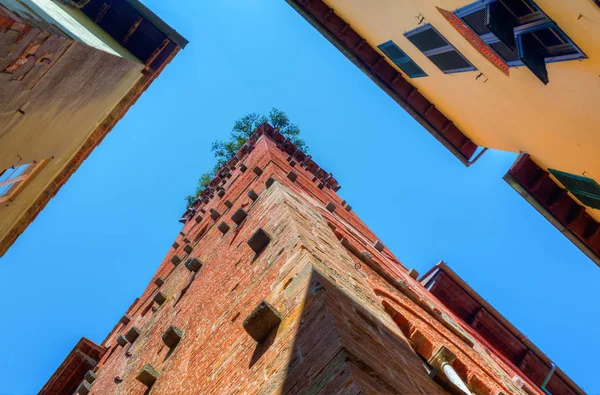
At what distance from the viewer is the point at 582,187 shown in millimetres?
9258

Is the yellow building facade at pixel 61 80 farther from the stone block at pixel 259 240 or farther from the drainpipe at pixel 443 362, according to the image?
the drainpipe at pixel 443 362

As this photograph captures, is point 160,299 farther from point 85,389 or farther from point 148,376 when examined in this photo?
point 148,376

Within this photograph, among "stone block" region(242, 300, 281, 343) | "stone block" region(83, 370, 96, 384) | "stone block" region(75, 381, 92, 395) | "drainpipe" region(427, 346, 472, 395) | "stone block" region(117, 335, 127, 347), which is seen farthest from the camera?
"stone block" region(83, 370, 96, 384)

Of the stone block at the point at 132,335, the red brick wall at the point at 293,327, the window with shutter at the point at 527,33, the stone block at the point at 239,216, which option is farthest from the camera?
the stone block at the point at 132,335

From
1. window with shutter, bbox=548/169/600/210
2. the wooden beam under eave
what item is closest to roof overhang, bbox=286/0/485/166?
window with shutter, bbox=548/169/600/210

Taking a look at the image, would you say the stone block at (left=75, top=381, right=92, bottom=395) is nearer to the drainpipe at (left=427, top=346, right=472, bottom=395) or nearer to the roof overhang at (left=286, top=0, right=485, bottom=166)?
the drainpipe at (left=427, top=346, right=472, bottom=395)

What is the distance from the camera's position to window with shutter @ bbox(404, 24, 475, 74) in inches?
363

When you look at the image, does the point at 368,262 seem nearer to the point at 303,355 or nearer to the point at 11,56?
the point at 303,355

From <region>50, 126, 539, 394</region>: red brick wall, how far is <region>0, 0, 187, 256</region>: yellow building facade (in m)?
3.24

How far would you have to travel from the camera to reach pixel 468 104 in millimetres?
10648

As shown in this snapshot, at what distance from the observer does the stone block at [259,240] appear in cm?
673

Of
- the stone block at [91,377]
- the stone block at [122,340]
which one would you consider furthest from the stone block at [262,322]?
the stone block at [91,377]

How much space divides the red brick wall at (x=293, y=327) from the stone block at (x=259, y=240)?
10 centimetres

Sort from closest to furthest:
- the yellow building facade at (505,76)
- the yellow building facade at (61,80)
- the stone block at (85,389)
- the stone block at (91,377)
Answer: the yellow building facade at (505,76), the yellow building facade at (61,80), the stone block at (85,389), the stone block at (91,377)
